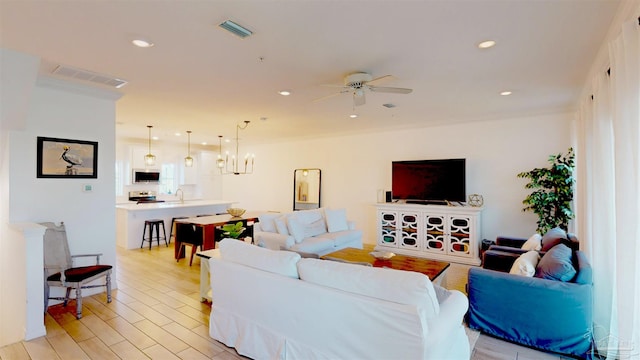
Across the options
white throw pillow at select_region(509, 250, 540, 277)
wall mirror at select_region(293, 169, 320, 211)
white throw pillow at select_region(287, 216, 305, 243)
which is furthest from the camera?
wall mirror at select_region(293, 169, 320, 211)

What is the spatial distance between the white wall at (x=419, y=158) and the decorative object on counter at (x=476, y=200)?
0.09m

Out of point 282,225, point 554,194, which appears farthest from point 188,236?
point 554,194

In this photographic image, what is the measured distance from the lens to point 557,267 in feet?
8.77

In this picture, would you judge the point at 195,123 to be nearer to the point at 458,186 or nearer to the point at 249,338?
the point at 249,338

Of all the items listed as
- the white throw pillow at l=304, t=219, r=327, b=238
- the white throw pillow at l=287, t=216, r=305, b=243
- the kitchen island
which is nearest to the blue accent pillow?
the white throw pillow at l=287, t=216, r=305, b=243

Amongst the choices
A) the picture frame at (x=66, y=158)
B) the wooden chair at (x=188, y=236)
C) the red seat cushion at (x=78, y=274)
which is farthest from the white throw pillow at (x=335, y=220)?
the picture frame at (x=66, y=158)

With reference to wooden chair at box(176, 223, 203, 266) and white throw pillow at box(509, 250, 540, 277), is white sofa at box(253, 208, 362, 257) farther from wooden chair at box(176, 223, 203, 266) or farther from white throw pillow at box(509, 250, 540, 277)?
white throw pillow at box(509, 250, 540, 277)

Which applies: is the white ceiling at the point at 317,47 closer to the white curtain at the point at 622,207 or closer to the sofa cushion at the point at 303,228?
the white curtain at the point at 622,207

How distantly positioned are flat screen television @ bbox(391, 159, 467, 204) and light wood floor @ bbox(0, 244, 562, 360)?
75.6 inches

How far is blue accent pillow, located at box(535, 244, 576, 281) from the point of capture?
8.65 ft

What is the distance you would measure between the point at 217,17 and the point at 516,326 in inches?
141

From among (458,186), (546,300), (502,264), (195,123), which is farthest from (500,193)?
(195,123)

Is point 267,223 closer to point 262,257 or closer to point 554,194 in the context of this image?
point 262,257

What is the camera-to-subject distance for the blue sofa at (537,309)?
255 cm
